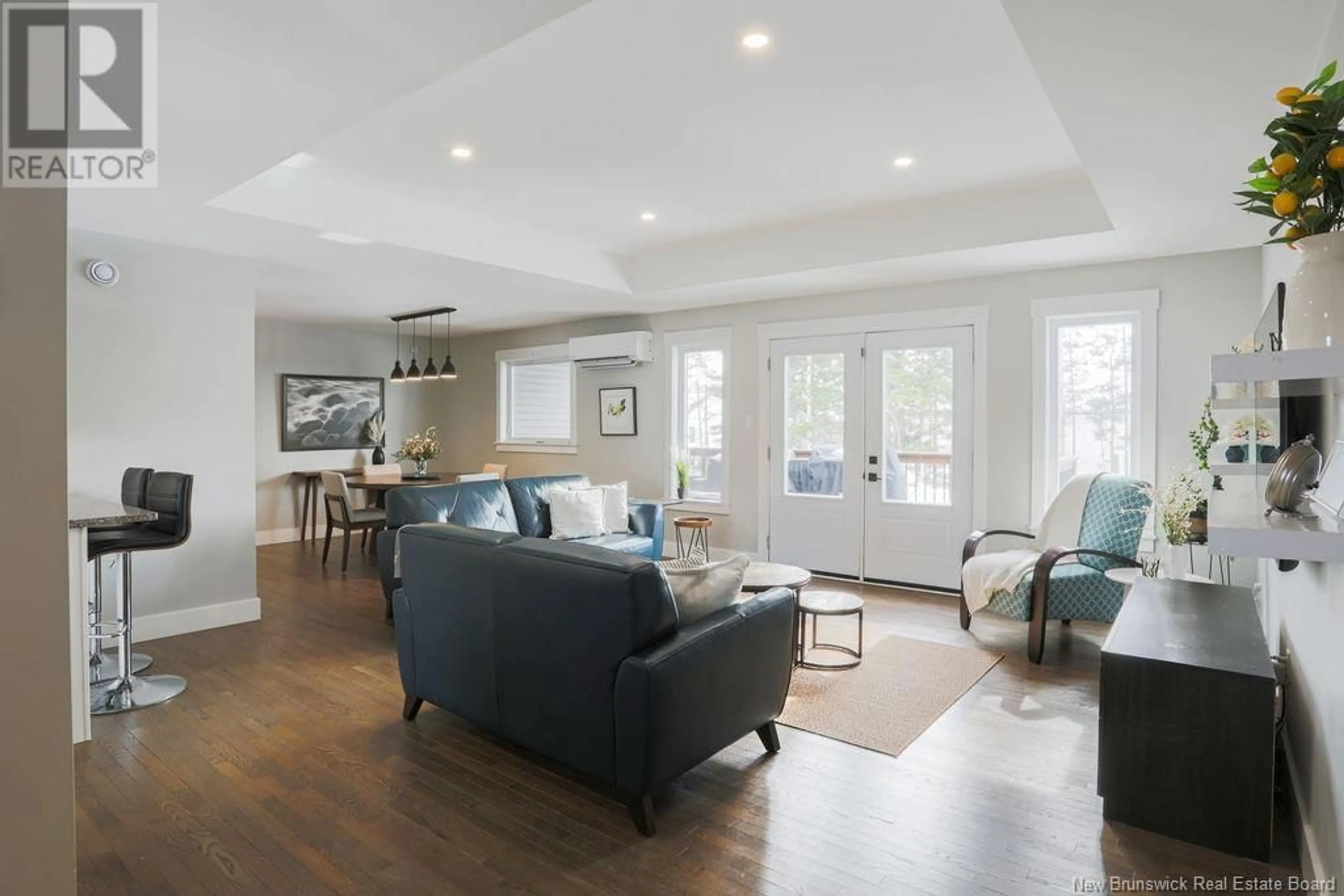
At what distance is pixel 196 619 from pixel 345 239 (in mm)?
2599

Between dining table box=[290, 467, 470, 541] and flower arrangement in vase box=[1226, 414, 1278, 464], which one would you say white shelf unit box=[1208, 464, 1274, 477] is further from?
dining table box=[290, 467, 470, 541]

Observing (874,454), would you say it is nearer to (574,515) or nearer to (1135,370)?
(1135,370)

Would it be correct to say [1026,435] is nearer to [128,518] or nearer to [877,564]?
[877,564]

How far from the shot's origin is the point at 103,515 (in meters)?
2.96

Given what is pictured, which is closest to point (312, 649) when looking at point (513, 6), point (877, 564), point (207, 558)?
point (207, 558)

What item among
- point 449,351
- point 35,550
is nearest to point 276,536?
point 449,351

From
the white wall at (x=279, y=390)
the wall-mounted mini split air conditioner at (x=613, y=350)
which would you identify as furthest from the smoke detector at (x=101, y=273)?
the wall-mounted mini split air conditioner at (x=613, y=350)

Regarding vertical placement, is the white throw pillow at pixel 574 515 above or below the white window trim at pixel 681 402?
below

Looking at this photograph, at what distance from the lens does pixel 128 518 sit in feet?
9.78

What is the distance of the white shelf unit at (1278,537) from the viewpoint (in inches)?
48.3

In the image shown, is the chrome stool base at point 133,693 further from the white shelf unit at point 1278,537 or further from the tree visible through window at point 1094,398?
the tree visible through window at point 1094,398

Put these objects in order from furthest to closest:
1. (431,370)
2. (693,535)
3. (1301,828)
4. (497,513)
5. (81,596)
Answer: (431,370)
(693,535)
(497,513)
(81,596)
(1301,828)

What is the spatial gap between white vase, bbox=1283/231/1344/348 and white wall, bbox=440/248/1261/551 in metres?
3.71

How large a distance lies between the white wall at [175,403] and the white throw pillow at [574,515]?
2.01 meters
